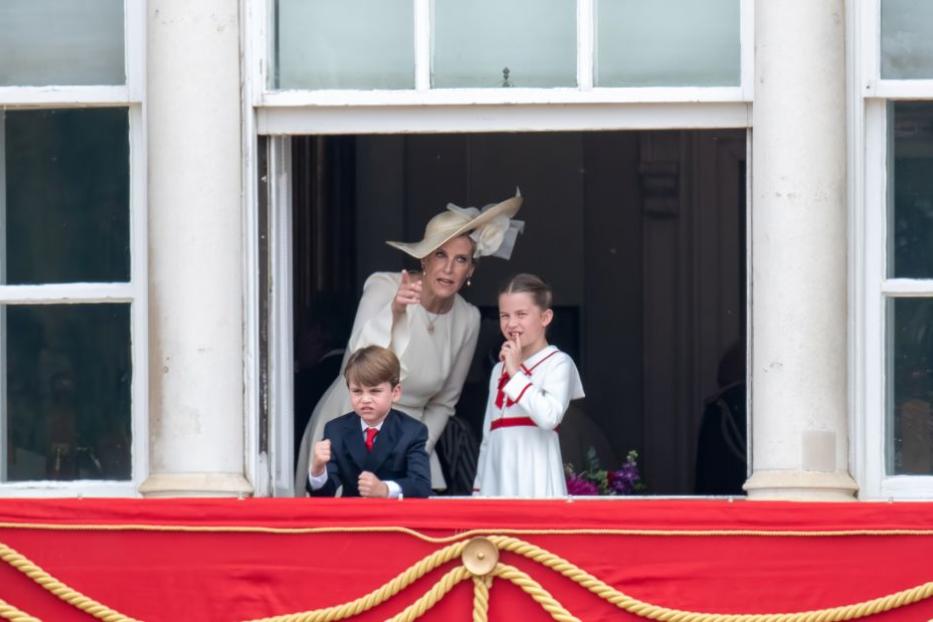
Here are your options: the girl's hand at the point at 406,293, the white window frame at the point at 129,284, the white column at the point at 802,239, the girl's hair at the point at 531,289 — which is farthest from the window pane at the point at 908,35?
the white window frame at the point at 129,284

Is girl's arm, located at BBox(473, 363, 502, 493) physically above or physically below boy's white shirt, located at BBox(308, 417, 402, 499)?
above

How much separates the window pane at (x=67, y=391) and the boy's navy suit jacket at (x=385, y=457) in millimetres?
619

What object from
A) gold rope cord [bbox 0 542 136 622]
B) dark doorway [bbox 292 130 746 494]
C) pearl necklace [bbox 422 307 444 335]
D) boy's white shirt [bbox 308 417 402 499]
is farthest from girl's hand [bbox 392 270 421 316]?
dark doorway [bbox 292 130 746 494]

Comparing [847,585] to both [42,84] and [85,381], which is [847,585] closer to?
[85,381]

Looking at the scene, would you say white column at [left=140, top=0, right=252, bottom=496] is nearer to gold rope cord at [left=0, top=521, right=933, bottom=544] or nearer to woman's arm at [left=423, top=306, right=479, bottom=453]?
gold rope cord at [left=0, top=521, right=933, bottom=544]

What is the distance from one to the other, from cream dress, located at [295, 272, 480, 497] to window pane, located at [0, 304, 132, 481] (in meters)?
0.73

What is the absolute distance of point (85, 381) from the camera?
24.6 ft

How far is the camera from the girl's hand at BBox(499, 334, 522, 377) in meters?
7.48

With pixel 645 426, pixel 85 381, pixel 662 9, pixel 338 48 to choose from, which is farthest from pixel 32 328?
pixel 645 426

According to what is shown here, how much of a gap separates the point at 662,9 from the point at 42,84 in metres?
1.84

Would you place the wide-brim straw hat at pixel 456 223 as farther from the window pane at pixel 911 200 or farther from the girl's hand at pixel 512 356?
the window pane at pixel 911 200

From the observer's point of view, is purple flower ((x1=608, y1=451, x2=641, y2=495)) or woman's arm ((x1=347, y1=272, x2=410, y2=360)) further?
purple flower ((x1=608, y1=451, x2=641, y2=495))

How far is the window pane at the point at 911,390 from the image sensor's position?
281 inches

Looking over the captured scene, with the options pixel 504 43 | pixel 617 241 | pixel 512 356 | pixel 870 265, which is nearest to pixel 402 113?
pixel 504 43
